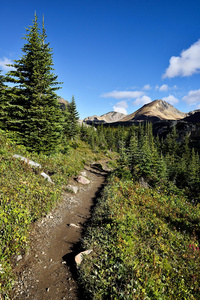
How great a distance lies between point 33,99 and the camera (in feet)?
52.2

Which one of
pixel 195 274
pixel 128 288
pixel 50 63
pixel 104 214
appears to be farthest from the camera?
pixel 50 63

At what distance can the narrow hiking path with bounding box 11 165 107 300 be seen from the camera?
15.2 feet

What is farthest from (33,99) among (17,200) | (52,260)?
(52,260)

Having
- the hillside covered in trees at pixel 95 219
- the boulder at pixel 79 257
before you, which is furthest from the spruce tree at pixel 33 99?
the boulder at pixel 79 257

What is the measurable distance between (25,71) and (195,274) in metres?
22.1

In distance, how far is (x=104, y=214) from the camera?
934cm

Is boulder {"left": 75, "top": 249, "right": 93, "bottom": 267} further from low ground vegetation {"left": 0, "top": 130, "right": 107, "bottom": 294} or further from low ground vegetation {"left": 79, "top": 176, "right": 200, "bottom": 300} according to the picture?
low ground vegetation {"left": 0, "top": 130, "right": 107, "bottom": 294}

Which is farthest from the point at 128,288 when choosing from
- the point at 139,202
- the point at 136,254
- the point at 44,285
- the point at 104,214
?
the point at 139,202

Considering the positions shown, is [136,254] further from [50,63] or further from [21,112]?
[50,63]

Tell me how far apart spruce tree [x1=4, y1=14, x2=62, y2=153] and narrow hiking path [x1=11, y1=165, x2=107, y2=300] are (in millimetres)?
8829

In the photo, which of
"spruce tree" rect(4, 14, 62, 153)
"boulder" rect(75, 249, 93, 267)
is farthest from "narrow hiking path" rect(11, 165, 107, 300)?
"spruce tree" rect(4, 14, 62, 153)

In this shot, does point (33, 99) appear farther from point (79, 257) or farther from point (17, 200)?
point (79, 257)

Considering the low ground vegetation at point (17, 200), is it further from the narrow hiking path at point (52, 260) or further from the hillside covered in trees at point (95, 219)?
the narrow hiking path at point (52, 260)

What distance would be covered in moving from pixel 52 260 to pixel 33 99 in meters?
15.4
